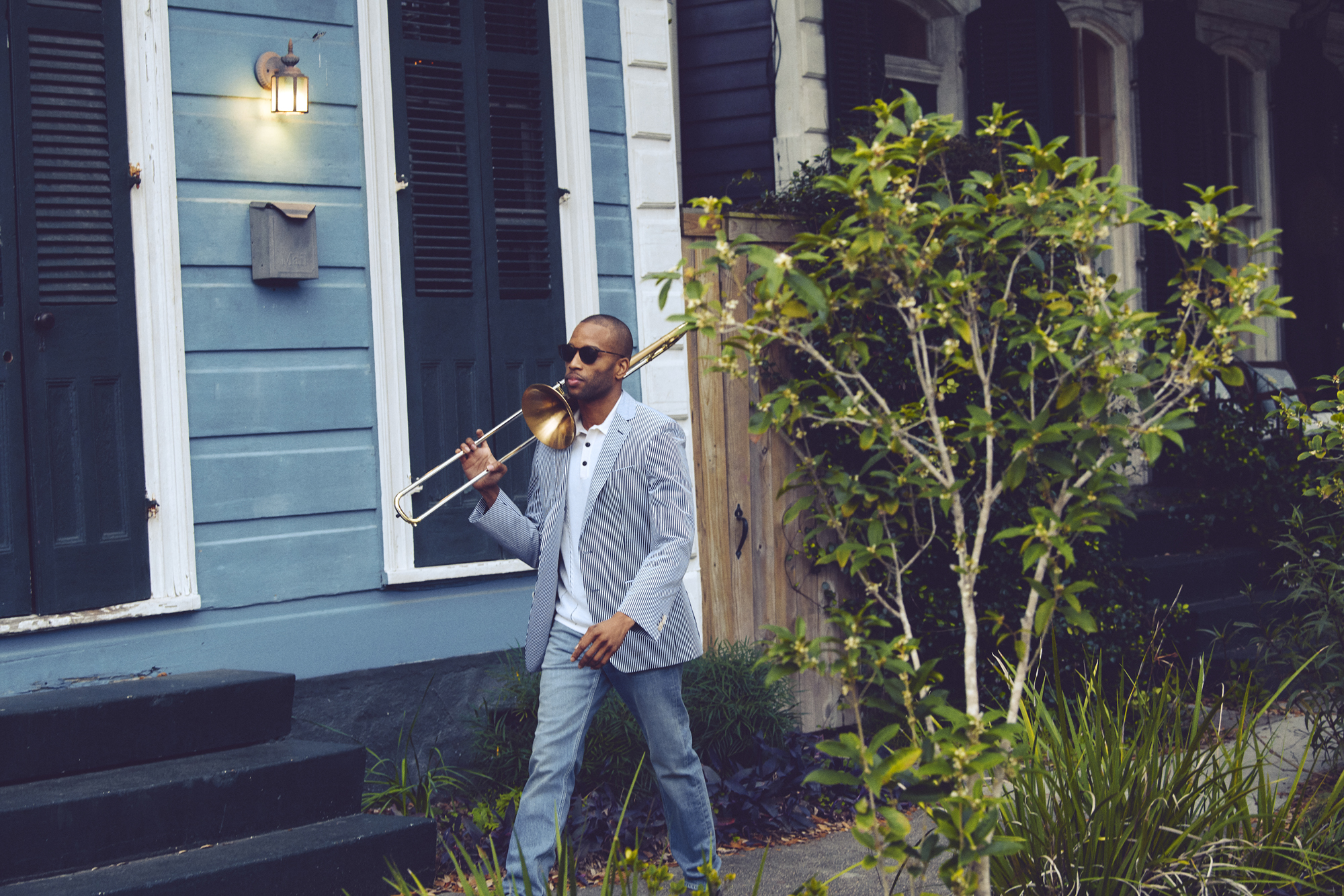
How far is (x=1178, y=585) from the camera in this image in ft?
24.4

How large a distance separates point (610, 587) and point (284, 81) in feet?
8.56

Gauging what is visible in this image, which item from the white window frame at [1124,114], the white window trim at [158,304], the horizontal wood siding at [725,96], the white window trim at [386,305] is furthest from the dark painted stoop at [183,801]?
the white window frame at [1124,114]

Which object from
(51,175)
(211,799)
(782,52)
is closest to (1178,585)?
(782,52)

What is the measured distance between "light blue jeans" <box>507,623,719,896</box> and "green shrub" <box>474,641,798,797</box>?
959 millimetres

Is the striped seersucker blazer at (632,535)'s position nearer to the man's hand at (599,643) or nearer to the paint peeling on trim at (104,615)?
the man's hand at (599,643)

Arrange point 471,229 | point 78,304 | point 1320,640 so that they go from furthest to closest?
point 471,229 < point 1320,640 < point 78,304

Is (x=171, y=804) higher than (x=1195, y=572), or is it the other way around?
(x=1195, y=572)

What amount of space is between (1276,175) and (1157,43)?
1975 millimetres

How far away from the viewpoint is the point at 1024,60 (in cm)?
865

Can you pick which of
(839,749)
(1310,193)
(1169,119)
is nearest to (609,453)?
(839,749)

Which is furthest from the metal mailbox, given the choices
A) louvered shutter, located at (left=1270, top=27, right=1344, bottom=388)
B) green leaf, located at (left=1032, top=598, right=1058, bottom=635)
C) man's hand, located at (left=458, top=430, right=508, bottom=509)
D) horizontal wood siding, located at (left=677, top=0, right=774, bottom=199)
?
louvered shutter, located at (left=1270, top=27, right=1344, bottom=388)

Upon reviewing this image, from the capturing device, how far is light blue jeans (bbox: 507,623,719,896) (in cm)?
363

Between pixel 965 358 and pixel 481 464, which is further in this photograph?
pixel 481 464

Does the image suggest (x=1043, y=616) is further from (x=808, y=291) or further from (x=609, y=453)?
(x=609, y=453)
